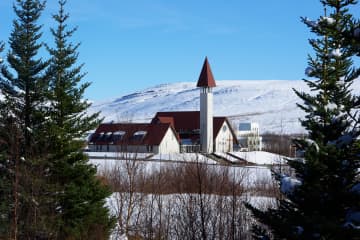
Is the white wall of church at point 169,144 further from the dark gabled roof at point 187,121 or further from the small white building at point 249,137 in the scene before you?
the small white building at point 249,137

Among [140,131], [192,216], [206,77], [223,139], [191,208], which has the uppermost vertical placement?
[206,77]

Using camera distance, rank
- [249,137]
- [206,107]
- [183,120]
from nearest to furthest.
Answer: [206,107] → [183,120] → [249,137]

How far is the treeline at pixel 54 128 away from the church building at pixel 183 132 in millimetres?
39671

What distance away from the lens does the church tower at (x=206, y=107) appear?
68.5m

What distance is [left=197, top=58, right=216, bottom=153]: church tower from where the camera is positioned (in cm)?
6850

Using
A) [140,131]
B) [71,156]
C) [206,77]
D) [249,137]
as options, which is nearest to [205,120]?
[206,77]

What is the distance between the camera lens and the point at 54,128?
1880 centimetres

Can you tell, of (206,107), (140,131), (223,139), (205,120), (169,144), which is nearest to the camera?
(169,144)

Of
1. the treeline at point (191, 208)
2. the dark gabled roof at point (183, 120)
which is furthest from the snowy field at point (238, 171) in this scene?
the dark gabled roof at point (183, 120)

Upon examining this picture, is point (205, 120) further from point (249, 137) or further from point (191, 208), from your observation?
point (191, 208)

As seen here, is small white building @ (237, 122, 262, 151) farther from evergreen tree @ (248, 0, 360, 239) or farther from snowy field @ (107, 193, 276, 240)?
evergreen tree @ (248, 0, 360, 239)

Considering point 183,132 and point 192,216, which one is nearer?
point 192,216

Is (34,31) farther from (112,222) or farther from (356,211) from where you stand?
(356,211)

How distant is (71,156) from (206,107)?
50725 mm
